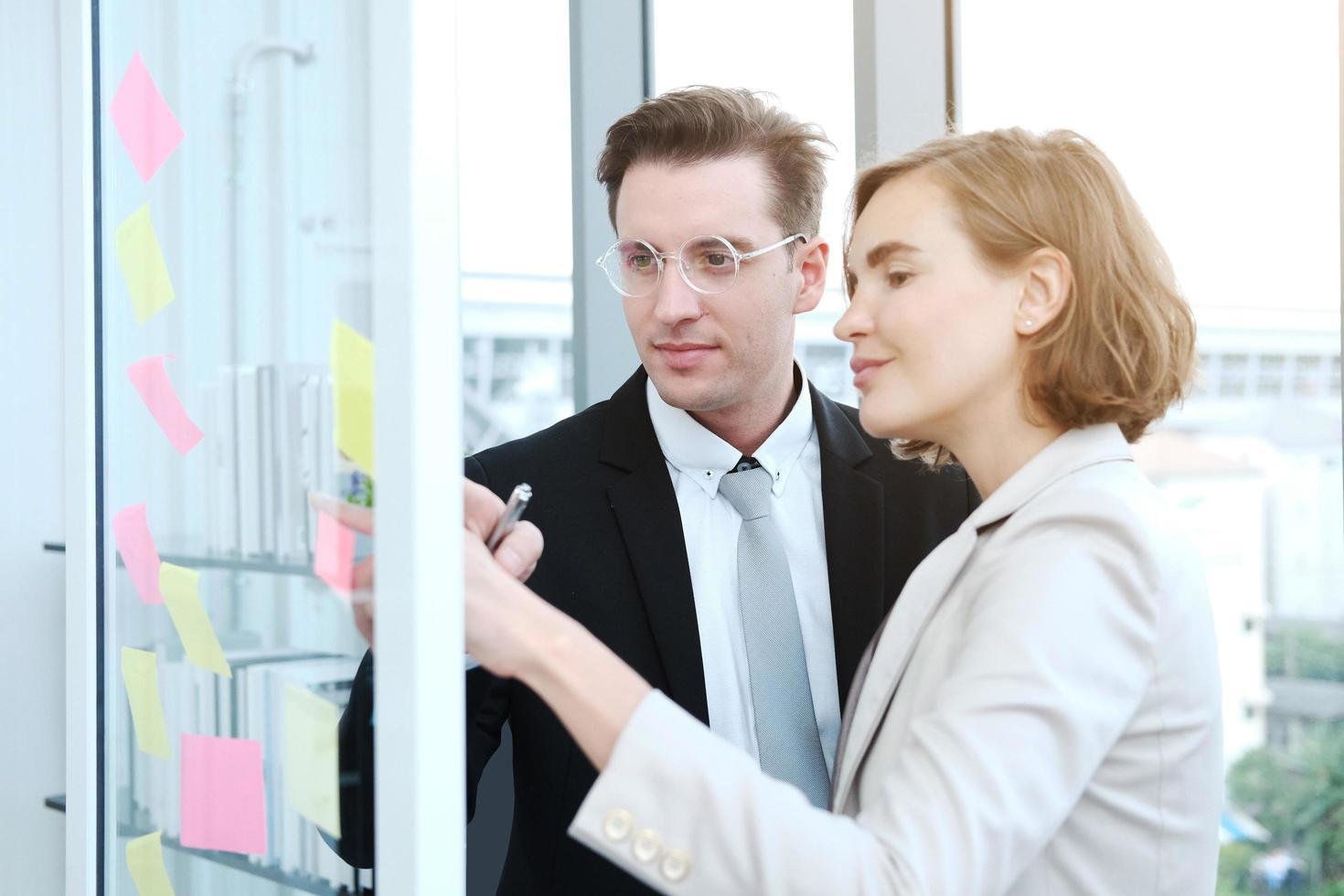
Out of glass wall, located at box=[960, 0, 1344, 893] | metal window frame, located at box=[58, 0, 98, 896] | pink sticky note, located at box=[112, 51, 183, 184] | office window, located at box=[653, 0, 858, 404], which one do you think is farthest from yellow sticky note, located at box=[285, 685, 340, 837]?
glass wall, located at box=[960, 0, 1344, 893]

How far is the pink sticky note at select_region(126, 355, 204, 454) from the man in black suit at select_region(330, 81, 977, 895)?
1.64 ft

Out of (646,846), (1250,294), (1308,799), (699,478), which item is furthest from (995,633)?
(1308,799)

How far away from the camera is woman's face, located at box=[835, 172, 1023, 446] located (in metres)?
1.22

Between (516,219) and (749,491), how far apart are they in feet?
5.51

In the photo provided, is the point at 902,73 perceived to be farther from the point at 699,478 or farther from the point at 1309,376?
the point at 1309,376

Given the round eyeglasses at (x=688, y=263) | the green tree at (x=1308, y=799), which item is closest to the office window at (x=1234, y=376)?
the green tree at (x=1308, y=799)

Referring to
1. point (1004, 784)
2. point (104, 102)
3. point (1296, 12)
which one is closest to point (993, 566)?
point (1004, 784)

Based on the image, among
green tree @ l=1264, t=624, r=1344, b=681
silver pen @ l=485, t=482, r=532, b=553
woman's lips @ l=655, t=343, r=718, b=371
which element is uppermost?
woman's lips @ l=655, t=343, r=718, b=371

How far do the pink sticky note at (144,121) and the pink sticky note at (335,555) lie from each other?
17.7 inches

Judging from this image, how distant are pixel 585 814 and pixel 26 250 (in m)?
1.91

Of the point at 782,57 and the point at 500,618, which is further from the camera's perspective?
the point at 782,57

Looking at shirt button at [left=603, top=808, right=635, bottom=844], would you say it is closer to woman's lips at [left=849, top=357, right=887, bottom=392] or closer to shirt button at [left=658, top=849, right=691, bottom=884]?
shirt button at [left=658, top=849, right=691, bottom=884]

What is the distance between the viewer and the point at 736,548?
5.30 feet

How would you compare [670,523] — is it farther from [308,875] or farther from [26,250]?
[26,250]
